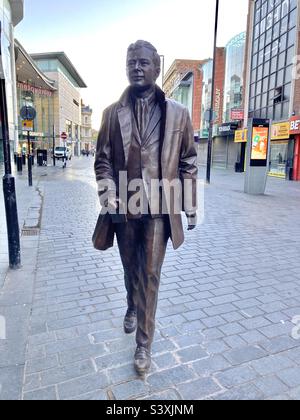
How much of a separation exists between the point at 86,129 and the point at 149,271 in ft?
398

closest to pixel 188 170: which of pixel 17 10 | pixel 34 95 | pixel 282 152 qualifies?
pixel 282 152

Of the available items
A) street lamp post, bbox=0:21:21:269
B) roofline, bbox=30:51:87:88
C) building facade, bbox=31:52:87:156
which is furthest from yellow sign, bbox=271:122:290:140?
roofline, bbox=30:51:87:88

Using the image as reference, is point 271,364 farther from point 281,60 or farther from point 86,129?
point 86,129

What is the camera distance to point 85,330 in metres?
2.99

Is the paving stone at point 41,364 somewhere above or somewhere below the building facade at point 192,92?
below

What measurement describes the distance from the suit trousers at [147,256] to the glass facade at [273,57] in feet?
70.8

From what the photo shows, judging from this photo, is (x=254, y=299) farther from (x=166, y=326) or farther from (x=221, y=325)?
(x=166, y=326)

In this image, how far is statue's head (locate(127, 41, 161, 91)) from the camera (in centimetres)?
230

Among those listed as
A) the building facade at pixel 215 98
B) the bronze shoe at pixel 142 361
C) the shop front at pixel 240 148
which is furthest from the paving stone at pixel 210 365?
the building facade at pixel 215 98

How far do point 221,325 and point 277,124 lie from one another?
67.7 ft

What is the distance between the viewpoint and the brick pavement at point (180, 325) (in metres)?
2.30

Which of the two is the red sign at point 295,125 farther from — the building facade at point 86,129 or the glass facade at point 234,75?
the building facade at point 86,129

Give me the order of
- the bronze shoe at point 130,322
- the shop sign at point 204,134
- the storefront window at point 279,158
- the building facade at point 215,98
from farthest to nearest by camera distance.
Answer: the shop sign at point 204,134 < the building facade at point 215,98 < the storefront window at point 279,158 < the bronze shoe at point 130,322

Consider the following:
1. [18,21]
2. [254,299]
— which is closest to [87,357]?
[254,299]
